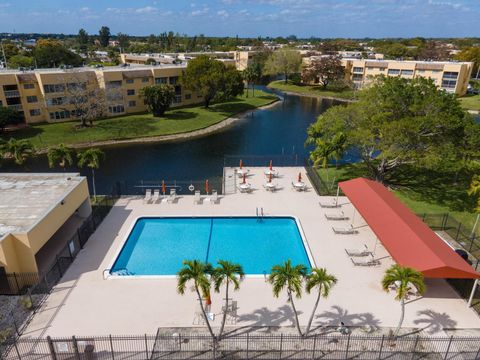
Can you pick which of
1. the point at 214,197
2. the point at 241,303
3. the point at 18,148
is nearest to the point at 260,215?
the point at 214,197

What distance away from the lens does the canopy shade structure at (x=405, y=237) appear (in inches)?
771

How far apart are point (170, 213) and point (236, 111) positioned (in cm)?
4834

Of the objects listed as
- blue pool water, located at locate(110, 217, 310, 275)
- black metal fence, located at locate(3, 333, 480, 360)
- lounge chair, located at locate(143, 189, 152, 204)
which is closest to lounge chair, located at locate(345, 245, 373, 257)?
blue pool water, located at locate(110, 217, 310, 275)

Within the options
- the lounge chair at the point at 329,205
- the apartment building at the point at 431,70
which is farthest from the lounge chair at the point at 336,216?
the apartment building at the point at 431,70

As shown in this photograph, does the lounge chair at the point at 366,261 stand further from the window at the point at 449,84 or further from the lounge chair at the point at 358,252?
the window at the point at 449,84

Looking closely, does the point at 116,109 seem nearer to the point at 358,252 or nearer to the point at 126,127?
the point at 126,127

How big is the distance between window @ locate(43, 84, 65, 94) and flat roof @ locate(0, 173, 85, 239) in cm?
3595

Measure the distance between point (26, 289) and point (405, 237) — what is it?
23.6 metres

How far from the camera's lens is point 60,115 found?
6284 cm

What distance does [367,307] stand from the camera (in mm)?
19922

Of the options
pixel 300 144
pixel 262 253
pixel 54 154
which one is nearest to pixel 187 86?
pixel 300 144

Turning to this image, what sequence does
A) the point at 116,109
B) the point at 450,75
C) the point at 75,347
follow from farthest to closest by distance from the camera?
the point at 450,75, the point at 116,109, the point at 75,347

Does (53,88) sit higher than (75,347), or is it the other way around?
(53,88)

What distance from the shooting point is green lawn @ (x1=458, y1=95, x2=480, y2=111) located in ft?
271
